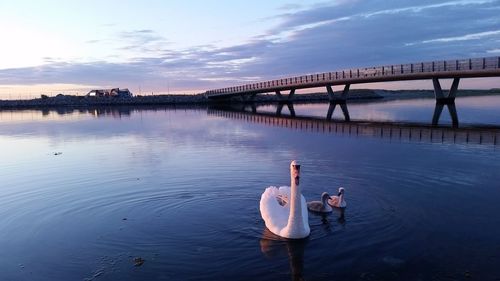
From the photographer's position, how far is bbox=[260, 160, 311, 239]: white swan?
33.5 ft

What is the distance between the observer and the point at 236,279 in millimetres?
8398

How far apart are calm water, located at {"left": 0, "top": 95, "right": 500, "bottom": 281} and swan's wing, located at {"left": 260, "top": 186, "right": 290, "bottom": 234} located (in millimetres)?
358

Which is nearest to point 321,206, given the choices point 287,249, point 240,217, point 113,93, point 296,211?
point 240,217

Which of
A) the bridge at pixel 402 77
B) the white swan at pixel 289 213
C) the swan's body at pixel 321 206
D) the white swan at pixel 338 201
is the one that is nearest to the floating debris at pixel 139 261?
the white swan at pixel 289 213

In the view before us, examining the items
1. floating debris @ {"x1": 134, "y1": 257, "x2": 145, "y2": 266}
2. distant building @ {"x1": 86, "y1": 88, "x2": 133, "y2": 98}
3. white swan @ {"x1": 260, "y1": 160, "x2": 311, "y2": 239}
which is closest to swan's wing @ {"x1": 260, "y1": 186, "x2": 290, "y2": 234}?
white swan @ {"x1": 260, "y1": 160, "x2": 311, "y2": 239}

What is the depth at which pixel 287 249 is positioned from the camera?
9.76 metres

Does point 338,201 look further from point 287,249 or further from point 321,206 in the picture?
point 287,249

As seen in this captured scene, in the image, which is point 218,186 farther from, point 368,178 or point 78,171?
point 78,171

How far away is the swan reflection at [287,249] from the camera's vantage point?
880cm

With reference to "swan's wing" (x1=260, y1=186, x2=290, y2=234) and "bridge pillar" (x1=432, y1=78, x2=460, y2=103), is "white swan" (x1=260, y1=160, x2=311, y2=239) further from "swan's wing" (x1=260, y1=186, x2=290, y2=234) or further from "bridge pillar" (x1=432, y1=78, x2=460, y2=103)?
"bridge pillar" (x1=432, y1=78, x2=460, y2=103)

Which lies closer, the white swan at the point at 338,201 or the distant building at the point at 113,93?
the white swan at the point at 338,201

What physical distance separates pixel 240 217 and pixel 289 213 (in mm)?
1564

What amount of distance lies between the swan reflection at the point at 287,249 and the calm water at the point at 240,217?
0.12 ft

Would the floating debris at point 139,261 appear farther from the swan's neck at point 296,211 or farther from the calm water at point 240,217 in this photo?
the swan's neck at point 296,211
